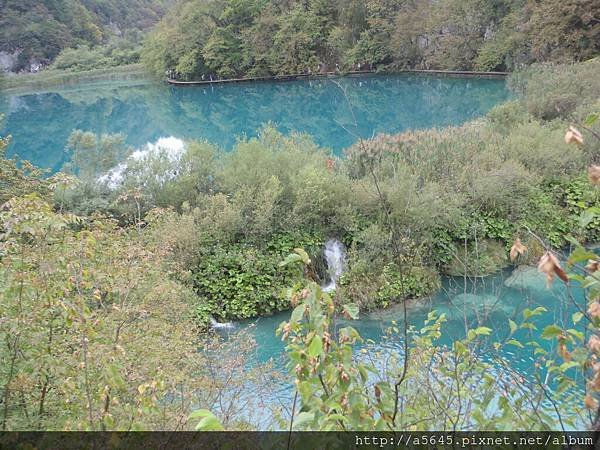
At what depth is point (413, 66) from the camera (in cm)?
4031

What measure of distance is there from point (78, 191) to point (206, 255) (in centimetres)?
329

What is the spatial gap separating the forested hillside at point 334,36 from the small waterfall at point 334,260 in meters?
27.9

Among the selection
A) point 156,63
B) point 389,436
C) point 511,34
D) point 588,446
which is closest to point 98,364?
point 389,436

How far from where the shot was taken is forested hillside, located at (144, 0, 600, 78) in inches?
1379

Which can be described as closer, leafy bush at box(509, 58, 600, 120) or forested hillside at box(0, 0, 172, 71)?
leafy bush at box(509, 58, 600, 120)

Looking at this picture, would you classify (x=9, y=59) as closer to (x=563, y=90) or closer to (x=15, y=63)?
(x=15, y=63)

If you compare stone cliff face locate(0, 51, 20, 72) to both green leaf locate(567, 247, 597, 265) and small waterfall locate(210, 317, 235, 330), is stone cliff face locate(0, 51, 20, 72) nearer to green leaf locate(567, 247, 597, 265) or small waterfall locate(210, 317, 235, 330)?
small waterfall locate(210, 317, 235, 330)

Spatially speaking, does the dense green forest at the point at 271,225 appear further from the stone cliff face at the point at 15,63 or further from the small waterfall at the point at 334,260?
the stone cliff face at the point at 15,63

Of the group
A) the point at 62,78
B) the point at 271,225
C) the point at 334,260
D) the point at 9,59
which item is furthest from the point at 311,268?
the point at 9,59

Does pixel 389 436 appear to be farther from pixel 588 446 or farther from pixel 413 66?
pixel 413 66

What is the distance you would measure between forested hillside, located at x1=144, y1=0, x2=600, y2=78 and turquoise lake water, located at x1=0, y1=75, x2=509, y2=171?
2152mm

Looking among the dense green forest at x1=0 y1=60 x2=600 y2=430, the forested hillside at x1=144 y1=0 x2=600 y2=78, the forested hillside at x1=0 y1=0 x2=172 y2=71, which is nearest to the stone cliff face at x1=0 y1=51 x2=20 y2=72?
the forested hillside at x1=0 y1=0 x2=172 y2=71

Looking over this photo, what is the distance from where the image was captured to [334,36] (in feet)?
132

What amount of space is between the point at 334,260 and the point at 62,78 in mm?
50520
